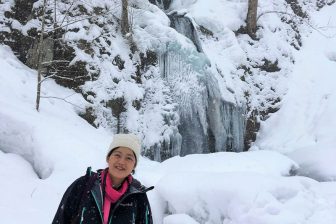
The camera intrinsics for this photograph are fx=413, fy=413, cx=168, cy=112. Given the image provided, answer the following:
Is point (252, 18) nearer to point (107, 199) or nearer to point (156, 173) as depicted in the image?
point (156, 173)

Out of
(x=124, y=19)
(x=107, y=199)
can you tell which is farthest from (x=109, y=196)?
(x=124, y=19)

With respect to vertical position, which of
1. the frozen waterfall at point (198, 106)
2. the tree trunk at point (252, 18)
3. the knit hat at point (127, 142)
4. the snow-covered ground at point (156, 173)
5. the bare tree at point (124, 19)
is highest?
the tree trunk at point (252, 18)

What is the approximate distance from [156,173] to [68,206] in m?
3.53

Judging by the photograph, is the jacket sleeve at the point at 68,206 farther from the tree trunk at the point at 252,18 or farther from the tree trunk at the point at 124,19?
the tree trunk at the point at 252,18

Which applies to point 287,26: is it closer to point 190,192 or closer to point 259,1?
point 259,1

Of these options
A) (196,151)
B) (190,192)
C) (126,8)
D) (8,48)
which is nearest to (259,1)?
(126,8)

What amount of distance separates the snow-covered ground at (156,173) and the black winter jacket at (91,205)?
82.1 inches

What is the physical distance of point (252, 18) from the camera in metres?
11.7

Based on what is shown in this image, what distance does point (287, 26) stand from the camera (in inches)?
490

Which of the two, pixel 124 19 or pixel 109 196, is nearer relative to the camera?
pixel 109 196

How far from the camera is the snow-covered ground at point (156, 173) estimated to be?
169 inches

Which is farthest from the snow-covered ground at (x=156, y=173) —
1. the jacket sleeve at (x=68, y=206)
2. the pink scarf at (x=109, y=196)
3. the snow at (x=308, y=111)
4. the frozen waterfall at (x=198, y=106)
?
the pink scarf at (x=109, y=196)

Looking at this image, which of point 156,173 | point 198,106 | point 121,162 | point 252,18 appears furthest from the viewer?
point 252,18

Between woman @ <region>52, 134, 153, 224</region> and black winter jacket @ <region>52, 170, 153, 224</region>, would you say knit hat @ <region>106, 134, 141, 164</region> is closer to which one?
woman @ <region>52, 134, 153, 224</region>
